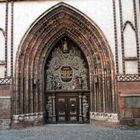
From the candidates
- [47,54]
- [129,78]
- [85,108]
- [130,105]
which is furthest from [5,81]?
[130,105]

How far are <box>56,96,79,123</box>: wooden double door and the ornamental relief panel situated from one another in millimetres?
547

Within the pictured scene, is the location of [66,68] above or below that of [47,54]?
below

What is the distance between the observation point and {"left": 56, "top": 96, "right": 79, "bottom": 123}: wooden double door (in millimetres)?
12781

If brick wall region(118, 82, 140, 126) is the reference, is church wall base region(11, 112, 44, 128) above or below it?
below

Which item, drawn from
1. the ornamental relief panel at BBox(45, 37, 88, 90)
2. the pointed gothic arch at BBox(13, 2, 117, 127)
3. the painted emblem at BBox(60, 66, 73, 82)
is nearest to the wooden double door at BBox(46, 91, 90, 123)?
the ornamental relief panel at BBox(45, 37, 88, 90)

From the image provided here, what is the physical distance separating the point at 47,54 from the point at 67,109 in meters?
2.65

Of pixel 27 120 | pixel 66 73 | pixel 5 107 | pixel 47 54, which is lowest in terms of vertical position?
pixel 27 120

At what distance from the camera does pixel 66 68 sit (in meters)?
13.0

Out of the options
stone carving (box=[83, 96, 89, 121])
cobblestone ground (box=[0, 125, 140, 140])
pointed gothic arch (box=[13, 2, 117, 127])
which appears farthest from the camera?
stone carving (box=[83, 96, 89, 121])

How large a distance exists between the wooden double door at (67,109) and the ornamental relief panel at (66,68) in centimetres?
55

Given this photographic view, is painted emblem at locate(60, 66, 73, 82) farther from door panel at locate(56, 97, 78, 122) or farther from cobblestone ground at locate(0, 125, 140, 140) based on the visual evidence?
cobblestone ground at locate(0, 125, 140, 140)

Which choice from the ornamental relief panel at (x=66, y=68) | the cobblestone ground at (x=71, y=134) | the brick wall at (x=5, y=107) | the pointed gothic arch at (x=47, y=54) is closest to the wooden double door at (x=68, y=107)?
the ornamental relief panel at (x=66, y=68)

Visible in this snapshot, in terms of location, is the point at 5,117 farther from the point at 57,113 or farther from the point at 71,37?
the point at 71,37

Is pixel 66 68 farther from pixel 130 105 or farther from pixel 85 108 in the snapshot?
pixel 130 105
